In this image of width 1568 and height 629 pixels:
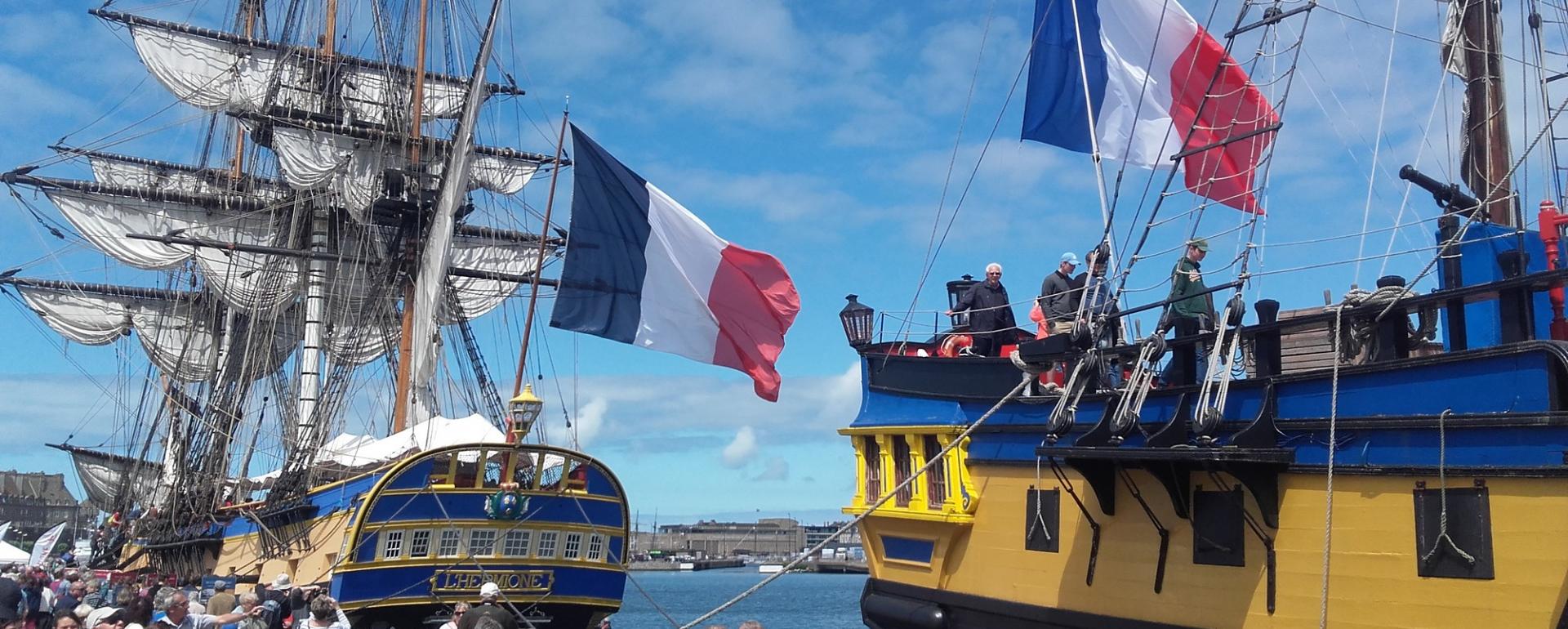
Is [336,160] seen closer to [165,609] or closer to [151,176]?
[151,176]

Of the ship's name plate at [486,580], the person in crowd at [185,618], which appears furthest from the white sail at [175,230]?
the person in crowd at [185,618]

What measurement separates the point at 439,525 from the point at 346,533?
4.70ft

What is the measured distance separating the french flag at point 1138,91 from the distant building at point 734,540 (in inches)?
6061

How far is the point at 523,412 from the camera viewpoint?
19797mm

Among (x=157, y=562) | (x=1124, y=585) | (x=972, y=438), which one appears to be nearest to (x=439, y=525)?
(x=972, y=438)

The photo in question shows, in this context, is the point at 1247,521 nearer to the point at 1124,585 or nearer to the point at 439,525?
the point at 1124,585

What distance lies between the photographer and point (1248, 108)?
607 inches

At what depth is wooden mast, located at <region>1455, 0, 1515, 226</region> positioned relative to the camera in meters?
14.0

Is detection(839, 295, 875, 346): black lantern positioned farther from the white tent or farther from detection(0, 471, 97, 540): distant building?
detection(0, 471, 97, 540): distant building

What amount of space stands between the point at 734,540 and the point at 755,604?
94.4m

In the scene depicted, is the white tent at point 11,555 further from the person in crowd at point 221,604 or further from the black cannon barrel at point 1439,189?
the black cannon barrel at point 1439,189

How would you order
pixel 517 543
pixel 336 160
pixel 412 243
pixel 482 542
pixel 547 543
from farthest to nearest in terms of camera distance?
pixel 336 160 → pixel 412 243 → pixel 547 543 → pixel 517 543 → pixel 482 542

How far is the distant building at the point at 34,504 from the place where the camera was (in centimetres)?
11319

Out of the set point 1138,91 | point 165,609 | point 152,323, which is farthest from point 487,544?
point 152,323
